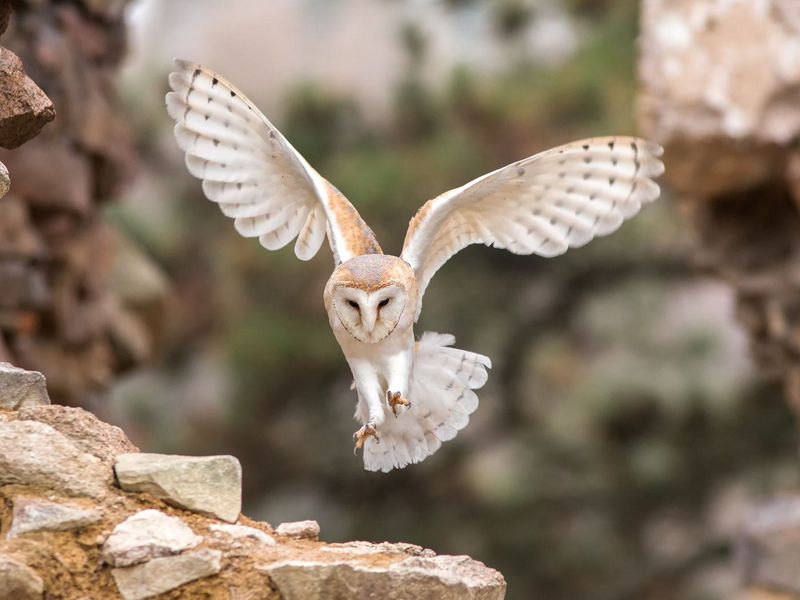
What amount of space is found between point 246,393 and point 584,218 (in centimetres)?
481

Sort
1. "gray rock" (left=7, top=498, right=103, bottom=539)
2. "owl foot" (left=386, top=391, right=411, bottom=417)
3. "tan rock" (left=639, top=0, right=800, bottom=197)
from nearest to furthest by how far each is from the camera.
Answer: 1. "gray rock" (left=7, top=498, right=103, bottom=539)
2. "owl foot" (left=386, top=391, right=411, bottom=417)
3. "tan rock" (left=639, top=0, right=800, bottom=197)

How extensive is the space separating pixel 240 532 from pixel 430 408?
528 mm

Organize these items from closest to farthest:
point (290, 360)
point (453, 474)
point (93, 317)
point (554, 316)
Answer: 1. point (93, 317)
2. point (290, 360)
3. point (453, 474)
4. point (554, 316)

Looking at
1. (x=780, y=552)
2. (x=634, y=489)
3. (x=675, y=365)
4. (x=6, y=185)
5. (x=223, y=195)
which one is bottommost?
(x=6, y=185)

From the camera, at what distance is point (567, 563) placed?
7.37 metres

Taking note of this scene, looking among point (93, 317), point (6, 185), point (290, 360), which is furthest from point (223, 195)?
point (290, 360)

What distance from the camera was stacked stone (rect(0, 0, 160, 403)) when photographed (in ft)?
15.0

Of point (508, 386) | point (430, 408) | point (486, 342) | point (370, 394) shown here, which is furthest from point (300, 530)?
point (508, 386)

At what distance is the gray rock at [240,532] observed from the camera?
2123 millimetres

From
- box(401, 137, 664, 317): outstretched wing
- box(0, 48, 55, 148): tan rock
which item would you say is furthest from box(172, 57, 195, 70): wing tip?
box(401, 137, 664, 317): outstretched wing

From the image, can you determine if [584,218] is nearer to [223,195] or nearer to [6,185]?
[223,195]

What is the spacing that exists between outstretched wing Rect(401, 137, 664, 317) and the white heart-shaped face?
9.9 inches

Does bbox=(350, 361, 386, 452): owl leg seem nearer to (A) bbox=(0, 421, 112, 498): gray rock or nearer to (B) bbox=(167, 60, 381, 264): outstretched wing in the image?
(B) bbox=(167, 60, 381, 264): outstretched wing

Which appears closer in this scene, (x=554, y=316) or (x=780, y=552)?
(x=780, y=552)
